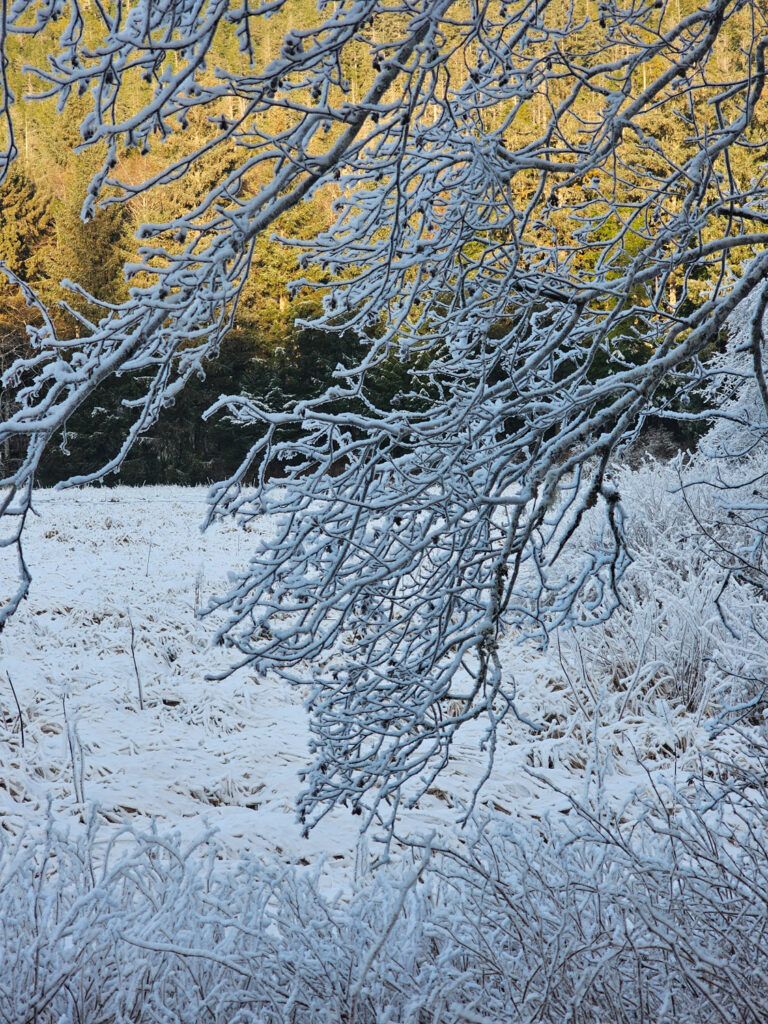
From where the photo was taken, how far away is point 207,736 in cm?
528

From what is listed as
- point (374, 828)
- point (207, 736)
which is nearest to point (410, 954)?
Answer: point (374, 828)

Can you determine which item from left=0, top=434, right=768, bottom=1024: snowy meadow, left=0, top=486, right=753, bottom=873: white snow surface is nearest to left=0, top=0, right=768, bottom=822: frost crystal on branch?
left=0, top=434, right=768, bottom=1024: snowy meadow

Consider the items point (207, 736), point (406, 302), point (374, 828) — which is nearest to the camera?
point (406, 302)

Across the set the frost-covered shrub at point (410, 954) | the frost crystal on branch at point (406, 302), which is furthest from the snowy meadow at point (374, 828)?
the frost crystal on branch at point (406, 302)

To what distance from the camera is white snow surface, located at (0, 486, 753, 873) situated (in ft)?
14.0

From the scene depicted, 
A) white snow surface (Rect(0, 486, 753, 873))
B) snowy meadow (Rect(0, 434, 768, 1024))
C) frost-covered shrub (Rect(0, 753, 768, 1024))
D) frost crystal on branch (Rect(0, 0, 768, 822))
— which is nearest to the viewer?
frost crystal on branch (Rect(0, 0, 768, 822))

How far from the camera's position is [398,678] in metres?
2.13

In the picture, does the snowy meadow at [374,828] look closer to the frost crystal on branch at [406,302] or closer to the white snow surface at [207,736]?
the white snow surface at [207,736]

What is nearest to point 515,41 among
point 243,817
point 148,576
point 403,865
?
point 403,865

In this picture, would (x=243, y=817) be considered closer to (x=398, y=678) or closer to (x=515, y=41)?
(x=398, y=678)

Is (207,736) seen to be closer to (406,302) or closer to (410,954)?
(410,954)

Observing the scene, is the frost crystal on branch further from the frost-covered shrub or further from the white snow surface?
the white snow surface

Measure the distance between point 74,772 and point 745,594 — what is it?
4205 millimetres

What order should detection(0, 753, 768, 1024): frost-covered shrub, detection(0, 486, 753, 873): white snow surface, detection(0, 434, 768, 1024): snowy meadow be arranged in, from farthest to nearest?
detection(0, 486, 753, 873): white snow surface < detection(0, 434, 768, 1024): snowy meadow < detection(0, 753, 768, 1024): frost-covered shrub
